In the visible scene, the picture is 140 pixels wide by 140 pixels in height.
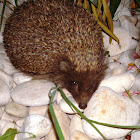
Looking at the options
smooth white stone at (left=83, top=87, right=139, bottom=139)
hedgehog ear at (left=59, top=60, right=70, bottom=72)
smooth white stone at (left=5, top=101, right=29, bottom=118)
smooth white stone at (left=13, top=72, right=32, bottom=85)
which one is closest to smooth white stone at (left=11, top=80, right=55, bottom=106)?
smooth white stone at (left=5, top=101, right=29, bottom=118)

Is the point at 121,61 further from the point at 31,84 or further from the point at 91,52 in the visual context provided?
the point at 31,84

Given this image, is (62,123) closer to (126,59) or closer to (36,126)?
(36,126)

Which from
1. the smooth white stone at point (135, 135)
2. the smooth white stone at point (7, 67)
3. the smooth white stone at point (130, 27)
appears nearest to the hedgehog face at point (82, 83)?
the smooth white stone at point (135, 135)

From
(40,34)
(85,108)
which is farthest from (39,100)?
(40,34)

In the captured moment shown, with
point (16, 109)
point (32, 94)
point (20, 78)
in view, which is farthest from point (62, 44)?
Answer: point (16, 109)

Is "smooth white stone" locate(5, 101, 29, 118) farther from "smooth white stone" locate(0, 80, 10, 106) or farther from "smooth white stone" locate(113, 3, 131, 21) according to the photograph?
"smooth white stone" locate(113, 3, 131, 21)

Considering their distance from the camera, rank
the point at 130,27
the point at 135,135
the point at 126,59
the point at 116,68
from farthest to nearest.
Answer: the point at 130,27 < the point at 126,59 < the point at 116,68 < the point at 135,135

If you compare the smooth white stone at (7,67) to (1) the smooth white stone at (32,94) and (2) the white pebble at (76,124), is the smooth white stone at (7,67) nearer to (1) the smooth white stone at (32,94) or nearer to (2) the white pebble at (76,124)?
Answer: (1) the smooth white stone at (32,94)
